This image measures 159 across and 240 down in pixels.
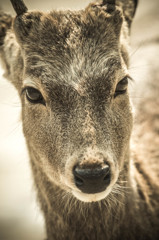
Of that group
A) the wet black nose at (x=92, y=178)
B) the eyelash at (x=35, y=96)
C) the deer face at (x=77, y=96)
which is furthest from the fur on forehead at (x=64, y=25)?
the wet black nose at (x=92, y=178)

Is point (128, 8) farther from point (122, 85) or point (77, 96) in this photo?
point (77, 96)

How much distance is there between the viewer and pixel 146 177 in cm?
436

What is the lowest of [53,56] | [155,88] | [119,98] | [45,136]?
[155,88]

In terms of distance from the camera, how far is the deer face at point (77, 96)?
2.73 metres

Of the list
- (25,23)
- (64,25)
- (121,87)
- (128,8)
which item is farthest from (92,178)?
(128,8)

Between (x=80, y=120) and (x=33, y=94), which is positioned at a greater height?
(x=33, y=94)

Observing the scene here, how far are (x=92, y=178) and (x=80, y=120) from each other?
60 centimetres

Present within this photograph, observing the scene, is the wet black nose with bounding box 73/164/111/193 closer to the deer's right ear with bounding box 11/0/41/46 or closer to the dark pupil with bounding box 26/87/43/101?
the dark pupil with bounding box 26/87/43/101

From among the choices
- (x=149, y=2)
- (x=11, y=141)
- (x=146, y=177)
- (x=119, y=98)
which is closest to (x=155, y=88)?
(x=146, y=177)

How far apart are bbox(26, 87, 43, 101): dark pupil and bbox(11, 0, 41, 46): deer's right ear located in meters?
0.61

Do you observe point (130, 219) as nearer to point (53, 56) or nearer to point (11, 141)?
point (53, 56)

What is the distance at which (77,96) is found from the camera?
9.64ft

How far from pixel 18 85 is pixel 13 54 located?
1.45 ft

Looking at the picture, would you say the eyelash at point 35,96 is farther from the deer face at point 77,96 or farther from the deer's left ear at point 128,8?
the deer's left ear at point 128,8
